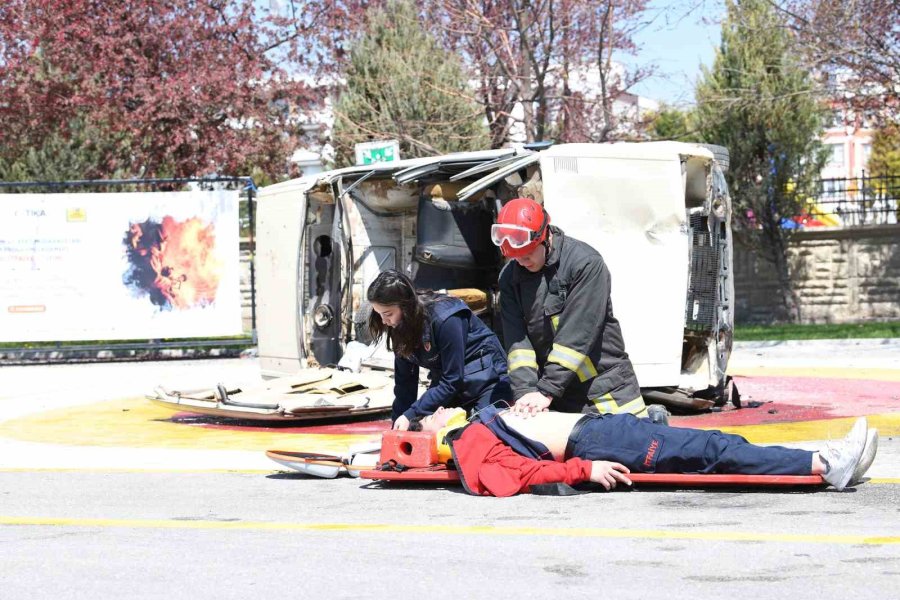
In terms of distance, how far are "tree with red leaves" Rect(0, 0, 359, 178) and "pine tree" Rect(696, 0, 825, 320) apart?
364 inches

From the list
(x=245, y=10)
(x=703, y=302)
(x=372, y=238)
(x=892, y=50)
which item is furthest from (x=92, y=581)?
(x=245, y=10)

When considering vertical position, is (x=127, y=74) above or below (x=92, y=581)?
above

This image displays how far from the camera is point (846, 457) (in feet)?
21.2

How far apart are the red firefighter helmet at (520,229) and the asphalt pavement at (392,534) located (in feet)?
4.63

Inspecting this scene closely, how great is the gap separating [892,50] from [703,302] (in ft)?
44.1

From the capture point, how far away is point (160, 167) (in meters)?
25.6

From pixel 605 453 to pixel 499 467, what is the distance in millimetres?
578

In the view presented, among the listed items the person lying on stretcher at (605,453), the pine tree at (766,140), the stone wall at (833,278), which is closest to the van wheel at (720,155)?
the person lying on stretcher at (605,453)

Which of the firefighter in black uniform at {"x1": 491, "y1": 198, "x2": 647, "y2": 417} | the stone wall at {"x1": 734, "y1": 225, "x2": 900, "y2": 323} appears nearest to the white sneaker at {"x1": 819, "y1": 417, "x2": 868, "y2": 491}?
the firefighter in black uniform at {"x1": 491, "y1": 198, "x2": 647, "y2": 417}

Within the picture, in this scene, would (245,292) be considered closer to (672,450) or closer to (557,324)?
(557,324)

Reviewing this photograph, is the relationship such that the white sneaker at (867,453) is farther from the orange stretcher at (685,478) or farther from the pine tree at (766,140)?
the pine tree at (766,140)

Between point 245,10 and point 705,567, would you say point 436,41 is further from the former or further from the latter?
point 705,567

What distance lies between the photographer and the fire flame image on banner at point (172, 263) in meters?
20.2

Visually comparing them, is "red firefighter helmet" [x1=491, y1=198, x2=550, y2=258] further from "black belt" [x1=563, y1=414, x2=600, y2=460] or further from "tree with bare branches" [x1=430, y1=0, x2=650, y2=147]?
"tree with bare branches" [x1=430, y1=0, x2=650, y2=147]
